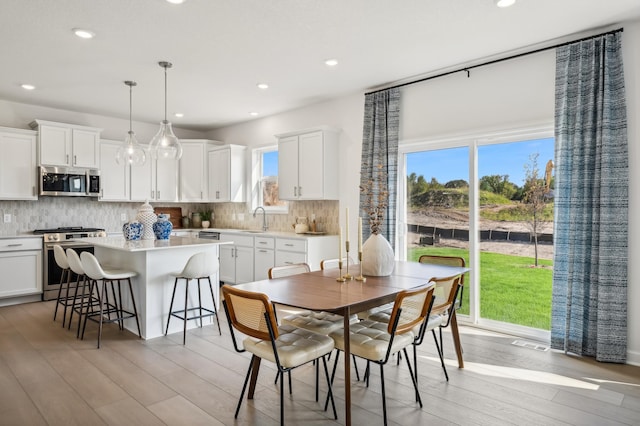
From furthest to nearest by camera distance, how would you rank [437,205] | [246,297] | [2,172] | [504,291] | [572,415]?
[2,172] → [437,205] → [504,291] → [572,415] → [246,297]

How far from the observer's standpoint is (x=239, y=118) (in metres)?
6.71

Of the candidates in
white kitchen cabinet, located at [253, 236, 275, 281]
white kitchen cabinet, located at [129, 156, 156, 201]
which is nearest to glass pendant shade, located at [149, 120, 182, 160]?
white kitchen cabinet, located at [253, 236, 275, 281]

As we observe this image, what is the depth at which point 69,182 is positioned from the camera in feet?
19.0

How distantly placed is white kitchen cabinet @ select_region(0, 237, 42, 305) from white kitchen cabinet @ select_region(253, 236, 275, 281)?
2824 millimetres

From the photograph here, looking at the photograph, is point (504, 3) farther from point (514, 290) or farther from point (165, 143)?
point (165, 143)

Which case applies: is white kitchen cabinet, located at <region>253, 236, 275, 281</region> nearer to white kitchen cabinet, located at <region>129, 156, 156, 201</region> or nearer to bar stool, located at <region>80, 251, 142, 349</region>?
bar stool, located at <region>80, 251, 142, 349</region>

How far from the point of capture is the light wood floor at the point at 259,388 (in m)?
2.44

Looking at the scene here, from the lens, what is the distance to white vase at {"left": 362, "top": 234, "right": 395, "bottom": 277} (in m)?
2.95

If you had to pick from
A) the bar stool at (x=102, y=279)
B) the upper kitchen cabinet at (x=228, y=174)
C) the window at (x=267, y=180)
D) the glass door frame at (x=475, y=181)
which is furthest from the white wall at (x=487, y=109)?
the bar stool at (x=102, y=279)

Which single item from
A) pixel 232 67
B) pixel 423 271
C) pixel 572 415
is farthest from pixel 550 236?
pixel 232 67

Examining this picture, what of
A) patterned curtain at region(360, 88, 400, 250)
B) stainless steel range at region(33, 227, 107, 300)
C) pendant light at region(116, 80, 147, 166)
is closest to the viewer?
pendant light at region(116, 80, 147, 166)

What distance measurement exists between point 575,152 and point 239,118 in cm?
486

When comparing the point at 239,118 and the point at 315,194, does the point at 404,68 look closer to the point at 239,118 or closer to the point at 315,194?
the point at 315,194

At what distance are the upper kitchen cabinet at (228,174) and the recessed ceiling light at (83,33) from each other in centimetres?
330
